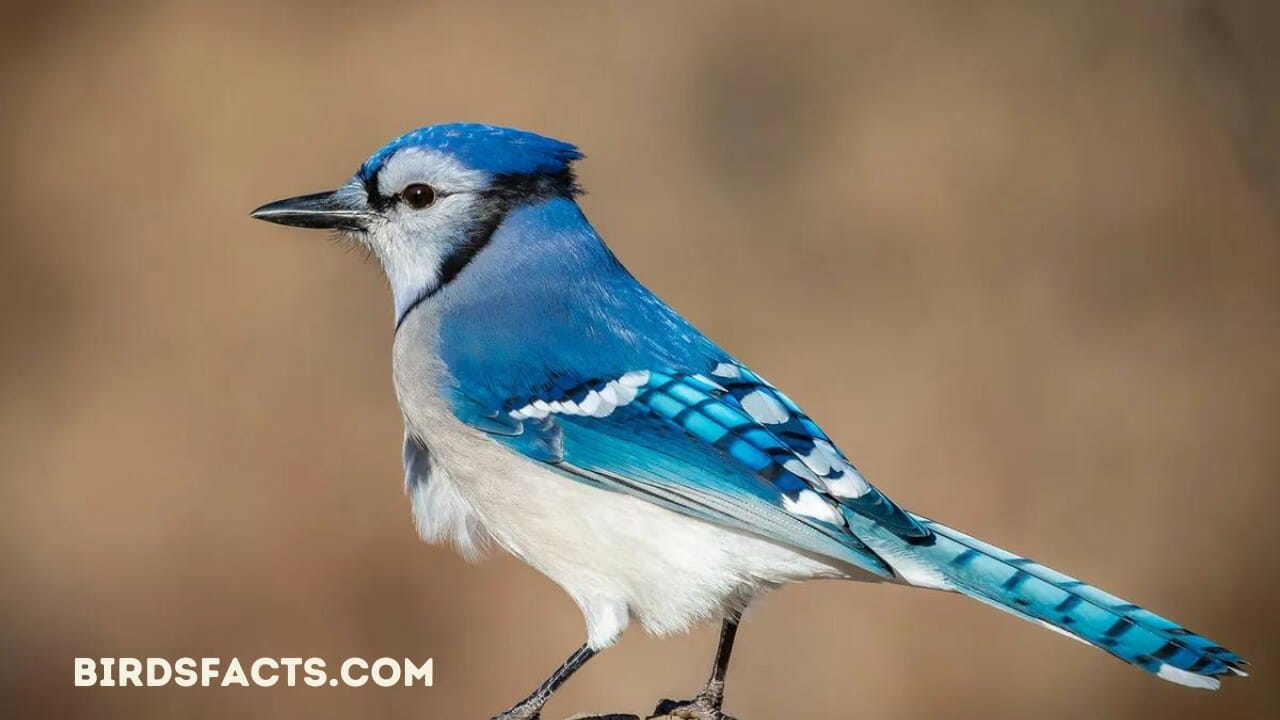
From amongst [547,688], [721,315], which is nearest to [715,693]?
[547,688]

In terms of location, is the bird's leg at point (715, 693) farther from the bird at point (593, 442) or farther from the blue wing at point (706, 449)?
the blue wing at point (706, 449)

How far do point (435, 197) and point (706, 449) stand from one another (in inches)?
27.4

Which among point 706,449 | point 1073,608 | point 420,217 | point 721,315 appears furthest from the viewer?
point 721,315

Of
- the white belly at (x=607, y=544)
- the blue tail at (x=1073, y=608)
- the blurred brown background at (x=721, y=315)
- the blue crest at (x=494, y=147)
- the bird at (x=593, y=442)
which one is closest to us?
the blue tail at (x=1073, y=608)

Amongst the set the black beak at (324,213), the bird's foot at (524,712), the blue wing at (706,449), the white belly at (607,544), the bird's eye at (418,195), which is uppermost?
the bird's eye at (418,195)

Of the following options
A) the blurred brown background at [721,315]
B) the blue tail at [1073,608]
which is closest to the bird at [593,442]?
the blue tail at [1073,608]

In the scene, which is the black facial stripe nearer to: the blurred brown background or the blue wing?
the blue wing

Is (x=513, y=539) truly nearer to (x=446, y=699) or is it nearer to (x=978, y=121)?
(x=446, y=699)

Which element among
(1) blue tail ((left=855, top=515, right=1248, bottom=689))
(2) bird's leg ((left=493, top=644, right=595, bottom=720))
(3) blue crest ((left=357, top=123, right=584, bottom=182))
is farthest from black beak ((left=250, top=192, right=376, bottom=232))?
(1) blue tail ((left=855, top=515, right=1248, bottom=689))

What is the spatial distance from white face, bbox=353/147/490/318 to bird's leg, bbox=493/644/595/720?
72 centimetres

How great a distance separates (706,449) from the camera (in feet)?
6.91

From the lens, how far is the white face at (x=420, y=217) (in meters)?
2.40

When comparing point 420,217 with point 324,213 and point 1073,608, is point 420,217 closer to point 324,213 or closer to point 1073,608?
point 324,213

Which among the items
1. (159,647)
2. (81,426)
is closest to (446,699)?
(159,647)
